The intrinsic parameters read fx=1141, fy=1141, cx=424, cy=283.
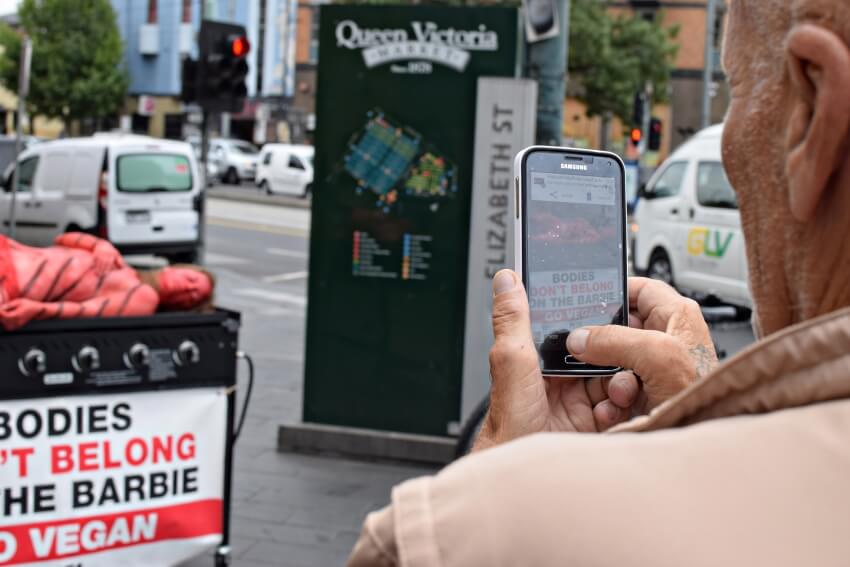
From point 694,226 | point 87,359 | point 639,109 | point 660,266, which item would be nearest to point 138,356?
point 87,359

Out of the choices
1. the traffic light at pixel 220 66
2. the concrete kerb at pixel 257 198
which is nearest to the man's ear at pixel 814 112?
the traffic light at pixel 220 66

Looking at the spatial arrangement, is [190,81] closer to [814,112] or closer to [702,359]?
[702,359]

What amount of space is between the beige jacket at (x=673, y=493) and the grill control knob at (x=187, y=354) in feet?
11.0

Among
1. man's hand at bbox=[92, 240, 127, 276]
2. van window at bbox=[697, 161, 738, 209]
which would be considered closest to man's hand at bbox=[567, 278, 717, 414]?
man's hand at bbox=[92, 240, 127, 276]

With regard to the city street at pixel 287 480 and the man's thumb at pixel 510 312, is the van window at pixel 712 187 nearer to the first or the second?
the city street at pixel 287 480

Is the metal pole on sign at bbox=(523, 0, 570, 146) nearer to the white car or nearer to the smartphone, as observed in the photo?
the smartphone

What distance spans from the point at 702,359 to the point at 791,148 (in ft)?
2.09

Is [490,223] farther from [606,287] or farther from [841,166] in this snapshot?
[841,166]

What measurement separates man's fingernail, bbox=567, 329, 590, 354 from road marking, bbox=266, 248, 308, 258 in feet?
62.8

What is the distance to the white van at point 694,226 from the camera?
13414 mm

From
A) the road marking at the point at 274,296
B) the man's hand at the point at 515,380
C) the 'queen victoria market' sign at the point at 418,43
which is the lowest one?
the road marking at the point at 274,296

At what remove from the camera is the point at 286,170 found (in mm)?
36656

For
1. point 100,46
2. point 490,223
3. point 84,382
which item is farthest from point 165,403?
point 100,46

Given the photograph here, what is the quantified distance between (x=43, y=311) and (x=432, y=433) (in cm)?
321
